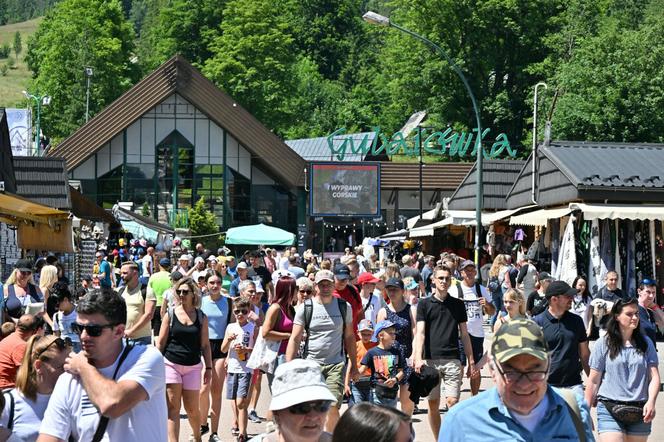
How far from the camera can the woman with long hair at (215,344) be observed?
40.2ft

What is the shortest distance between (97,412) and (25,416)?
4.88 feet

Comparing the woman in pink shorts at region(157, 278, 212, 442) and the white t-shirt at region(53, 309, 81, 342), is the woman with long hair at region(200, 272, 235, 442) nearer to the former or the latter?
the woman in pink shorts at region(157, 278, 212, 442)

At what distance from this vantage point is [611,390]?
29.1 ft

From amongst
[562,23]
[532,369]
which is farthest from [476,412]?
[562,23]

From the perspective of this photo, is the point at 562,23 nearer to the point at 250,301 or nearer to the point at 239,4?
the point at 239,4

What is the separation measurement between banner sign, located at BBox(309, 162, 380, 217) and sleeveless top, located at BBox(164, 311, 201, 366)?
39.8 meters

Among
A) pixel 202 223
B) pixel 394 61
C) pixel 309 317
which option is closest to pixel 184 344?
pixel 309 317

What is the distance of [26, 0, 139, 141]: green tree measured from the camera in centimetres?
8606

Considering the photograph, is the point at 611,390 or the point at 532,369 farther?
the point at 611,390

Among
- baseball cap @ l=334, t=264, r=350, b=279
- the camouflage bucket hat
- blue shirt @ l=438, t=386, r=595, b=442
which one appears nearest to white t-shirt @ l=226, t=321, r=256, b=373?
baseball cap @ l=334, t=264, r=350, b=279

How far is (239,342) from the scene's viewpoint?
488 inches

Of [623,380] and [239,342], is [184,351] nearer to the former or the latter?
[239,342]

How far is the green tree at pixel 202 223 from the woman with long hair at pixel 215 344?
3971cm

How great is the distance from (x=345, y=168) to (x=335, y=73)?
7199cm
